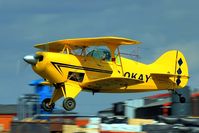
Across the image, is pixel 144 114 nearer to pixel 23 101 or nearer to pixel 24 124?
pixel 23 101

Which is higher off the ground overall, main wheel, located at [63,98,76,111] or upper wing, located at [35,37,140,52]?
upper wing, located at [35,37,140,52]

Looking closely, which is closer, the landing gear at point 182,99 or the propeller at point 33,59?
the propeller at point 33,59

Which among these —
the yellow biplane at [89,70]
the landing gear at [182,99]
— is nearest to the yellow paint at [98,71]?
the yellow biplane at [89,70]

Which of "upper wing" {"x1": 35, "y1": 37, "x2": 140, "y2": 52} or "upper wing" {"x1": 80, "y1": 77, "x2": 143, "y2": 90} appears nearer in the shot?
"upper wing" {"x1": 80, "y1": 77, "x2": 143, "y2": 90}

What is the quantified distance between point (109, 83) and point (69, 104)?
270 cm

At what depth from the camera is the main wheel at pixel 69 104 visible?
77.3 ft

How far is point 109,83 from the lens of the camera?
2542cm

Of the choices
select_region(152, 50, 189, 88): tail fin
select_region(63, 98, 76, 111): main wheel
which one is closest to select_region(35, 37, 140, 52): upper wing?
select_region(63, 98, 76, 111): main wheel

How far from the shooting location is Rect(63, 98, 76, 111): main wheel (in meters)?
23.6

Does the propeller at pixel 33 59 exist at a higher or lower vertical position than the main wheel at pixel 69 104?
higher

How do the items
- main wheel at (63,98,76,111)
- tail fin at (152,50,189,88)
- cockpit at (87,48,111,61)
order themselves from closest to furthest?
1. main wheel at (63,98,76,111)
2. cockpit at (87,48,111,61)
3. tail fin at (152,50,189,88)

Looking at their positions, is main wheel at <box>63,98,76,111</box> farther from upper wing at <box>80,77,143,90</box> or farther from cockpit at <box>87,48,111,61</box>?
cockpit at <box>87,48,111,61</box>

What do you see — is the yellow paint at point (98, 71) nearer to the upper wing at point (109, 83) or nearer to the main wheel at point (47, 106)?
the upper wing at point (109, 83)

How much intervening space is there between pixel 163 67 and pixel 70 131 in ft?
36.7
